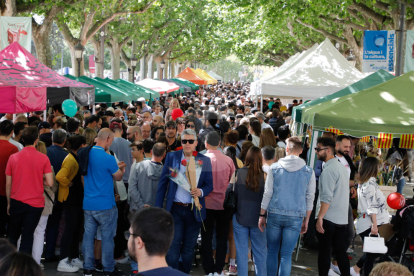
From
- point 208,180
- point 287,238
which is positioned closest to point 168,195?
point 208,180

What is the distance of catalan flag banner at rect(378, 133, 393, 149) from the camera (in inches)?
263

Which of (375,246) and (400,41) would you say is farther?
(400,41)

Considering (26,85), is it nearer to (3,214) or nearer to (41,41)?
(3,214)

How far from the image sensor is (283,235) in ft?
17.5

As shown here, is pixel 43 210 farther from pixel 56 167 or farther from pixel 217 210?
pixel 217 210

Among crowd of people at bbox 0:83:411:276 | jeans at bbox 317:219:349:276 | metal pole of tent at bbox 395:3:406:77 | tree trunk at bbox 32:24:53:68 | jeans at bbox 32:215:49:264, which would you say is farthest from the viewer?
tree trunk at bbox 32:24:53:68

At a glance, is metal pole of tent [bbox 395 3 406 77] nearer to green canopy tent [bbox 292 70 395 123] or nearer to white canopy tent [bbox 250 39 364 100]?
white canopy tent [bbox 250 39 364 100]

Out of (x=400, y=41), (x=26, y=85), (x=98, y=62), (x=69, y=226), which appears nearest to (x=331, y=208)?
(x=69, y=226)

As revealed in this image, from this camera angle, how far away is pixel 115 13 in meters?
20.5

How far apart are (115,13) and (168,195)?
16446 millimetres

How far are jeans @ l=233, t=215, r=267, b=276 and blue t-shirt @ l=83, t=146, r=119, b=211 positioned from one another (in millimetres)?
1573

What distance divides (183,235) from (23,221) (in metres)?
1.99

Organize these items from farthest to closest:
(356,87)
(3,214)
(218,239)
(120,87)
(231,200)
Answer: (120,87) → (356,87) → (3,214) → (218,239) → (231,200)

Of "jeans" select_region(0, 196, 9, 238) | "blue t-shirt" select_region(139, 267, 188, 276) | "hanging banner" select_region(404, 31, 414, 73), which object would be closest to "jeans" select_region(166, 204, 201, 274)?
"jeans" select_region(0, 196, 9, 238)
